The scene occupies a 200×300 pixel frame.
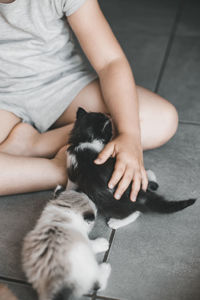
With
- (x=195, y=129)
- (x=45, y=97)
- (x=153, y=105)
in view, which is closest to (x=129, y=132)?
(x=153, y=105)

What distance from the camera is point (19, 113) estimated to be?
1.39 metres

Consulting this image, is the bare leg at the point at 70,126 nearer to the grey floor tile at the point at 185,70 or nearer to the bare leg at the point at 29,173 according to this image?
the bare leg at the point at 29,173

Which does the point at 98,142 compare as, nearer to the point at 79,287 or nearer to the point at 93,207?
the point at 93,207

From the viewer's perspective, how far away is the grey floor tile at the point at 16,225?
3.40 feet

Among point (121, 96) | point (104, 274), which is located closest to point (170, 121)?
point (121, 96)

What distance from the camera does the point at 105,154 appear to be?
1.07m

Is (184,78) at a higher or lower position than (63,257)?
lower

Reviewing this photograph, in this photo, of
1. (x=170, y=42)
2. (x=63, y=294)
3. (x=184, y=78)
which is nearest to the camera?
(x=63, y=294)

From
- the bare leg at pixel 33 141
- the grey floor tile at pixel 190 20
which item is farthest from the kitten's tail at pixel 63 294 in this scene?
the grey floor tile at pixel 190 20

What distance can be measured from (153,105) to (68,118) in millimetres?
339

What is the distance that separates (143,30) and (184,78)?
26.4 inches

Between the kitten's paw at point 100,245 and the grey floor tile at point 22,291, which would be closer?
the grey floor tile at point 22,291

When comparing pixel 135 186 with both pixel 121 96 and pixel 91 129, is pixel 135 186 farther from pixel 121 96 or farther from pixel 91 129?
pixel 121 96

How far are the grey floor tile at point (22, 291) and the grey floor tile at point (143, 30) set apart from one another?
1.23 metres
